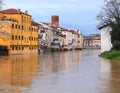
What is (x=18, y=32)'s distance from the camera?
10494cm

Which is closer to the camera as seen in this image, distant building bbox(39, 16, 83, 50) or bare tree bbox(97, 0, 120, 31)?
bare tree bbox(97, 0, 120, 31)

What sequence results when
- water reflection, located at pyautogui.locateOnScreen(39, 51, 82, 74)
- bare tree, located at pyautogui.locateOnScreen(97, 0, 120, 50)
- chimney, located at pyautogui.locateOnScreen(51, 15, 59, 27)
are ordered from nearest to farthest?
water reflection, located at pyautogui.locateOnScreen(39, 51, 82, 74), bare tree, located at pyautogui.locateOnScreen(97, 0, 120, 50), chimney, located at pyautogui.locateOnScreen(51, 15, 59, 27)

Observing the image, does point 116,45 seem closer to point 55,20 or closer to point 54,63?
point 54,63

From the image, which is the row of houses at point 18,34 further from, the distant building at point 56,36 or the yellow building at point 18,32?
the distant building at point 56,36

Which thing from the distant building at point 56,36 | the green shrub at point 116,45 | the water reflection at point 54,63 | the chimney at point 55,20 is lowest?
the water reflection at point 54,63

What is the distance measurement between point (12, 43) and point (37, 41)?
23.7m

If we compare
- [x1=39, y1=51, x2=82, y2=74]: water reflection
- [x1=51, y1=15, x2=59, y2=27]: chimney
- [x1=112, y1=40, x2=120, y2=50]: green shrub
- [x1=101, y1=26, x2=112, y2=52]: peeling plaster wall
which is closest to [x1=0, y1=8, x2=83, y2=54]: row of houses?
[x1=101, y1=26, x2=112, y2=52]: peeling plaster wall

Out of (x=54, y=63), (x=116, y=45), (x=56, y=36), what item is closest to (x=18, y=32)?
(x=116, y=45)

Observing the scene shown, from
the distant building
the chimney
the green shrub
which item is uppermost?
the chimney

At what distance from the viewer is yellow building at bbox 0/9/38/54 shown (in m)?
98.2

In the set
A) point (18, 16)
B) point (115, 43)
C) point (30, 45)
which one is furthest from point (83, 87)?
point (30, 45)

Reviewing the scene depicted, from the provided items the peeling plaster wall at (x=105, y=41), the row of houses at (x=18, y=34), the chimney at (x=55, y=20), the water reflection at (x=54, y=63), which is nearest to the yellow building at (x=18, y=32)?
the row of houses at (x=18, y=34)

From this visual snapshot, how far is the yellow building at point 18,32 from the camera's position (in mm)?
98250

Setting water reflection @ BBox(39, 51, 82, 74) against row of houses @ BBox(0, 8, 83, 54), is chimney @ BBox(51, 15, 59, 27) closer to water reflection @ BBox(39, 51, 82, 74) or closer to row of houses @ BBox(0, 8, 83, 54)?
row of houses @ BBox(0, 8, 83, 54)
